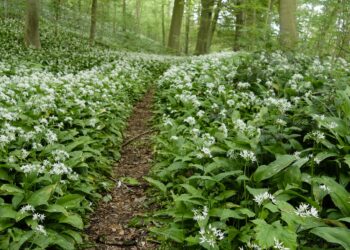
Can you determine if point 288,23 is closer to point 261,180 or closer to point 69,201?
point 261,180

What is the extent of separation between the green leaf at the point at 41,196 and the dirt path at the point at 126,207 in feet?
2.51

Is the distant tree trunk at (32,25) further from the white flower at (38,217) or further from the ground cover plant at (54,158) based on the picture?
the white flower at (38,217)

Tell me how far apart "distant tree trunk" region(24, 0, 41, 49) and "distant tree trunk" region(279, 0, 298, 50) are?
1019 cm

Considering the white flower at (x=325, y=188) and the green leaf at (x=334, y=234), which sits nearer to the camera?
the green leaf at (x=334, y=234)

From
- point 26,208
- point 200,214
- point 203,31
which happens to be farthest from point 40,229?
point 203,31

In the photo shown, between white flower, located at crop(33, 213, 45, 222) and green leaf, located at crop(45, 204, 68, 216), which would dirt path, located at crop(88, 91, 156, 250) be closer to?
green leaf, located at crop(45, 204, 68, 216)

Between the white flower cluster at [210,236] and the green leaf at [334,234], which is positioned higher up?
the green leaf at [334,234]

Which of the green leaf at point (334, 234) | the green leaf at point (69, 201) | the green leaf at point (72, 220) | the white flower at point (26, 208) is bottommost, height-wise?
the green leaf at point (72, 220)

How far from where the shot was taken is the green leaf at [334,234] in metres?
2.80

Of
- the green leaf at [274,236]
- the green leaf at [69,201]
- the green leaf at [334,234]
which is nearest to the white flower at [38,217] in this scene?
the green leaf at [69,201]

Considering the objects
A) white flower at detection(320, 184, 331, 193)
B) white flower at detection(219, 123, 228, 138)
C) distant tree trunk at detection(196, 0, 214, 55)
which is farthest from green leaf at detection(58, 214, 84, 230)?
distant tree trunk at detection(196, 0, 214, 55)

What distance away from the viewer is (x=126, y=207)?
489 cm

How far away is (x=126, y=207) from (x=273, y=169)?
211 centimetres

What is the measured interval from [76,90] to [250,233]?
19.0ft
